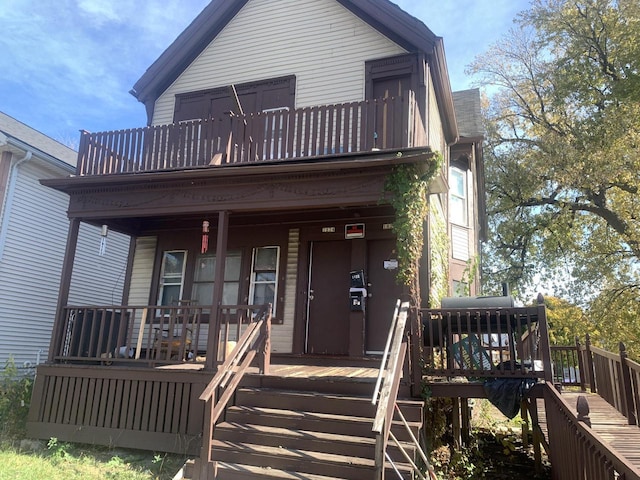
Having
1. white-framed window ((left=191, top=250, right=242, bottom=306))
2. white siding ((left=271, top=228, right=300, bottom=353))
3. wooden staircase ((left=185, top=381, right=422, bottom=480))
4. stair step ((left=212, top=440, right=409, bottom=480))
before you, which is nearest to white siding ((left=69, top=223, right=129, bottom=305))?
white-framed window ((left=191, top=250, right=242, bottom=306))

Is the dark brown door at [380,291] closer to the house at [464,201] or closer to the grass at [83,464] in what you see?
the house at [464,201]

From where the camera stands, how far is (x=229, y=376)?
603 centimetres

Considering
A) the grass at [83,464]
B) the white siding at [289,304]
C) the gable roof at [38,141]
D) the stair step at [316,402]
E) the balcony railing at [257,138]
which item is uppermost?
the gable roof at [38,141]

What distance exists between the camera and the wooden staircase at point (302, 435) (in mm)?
4957

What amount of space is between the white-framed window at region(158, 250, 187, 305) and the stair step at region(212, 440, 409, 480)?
525 cm

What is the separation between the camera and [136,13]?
1356 cm

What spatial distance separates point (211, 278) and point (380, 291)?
12.2ft

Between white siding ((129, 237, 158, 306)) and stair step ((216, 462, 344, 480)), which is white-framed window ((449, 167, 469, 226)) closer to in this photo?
white siding ((129, 237, 158, 306))

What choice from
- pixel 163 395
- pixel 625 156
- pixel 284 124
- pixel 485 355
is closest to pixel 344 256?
pixel 284 124

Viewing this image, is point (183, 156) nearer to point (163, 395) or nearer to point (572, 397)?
point (163, 395)

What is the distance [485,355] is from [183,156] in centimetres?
609

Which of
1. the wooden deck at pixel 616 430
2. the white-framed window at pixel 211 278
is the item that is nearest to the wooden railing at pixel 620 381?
the wooden deck at pixel 616 430

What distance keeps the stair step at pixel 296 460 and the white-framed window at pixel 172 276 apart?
525cm

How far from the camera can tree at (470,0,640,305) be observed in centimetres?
1827
